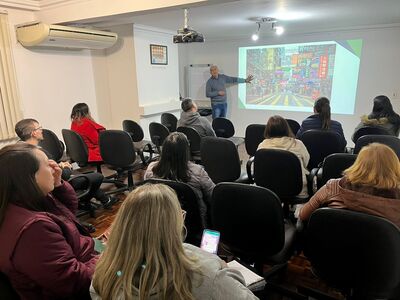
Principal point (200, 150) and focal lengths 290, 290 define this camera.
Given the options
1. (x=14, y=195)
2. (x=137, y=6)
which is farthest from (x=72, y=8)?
(x=14, y=195)

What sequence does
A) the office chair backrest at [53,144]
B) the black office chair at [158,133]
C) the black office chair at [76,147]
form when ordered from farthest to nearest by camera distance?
the black office chair at [158,133] → the office chair backrest at [53,144] → the black office chair at [76,147]

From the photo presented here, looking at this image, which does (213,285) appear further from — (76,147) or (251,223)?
(76,147)

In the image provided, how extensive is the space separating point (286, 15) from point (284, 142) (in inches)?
104

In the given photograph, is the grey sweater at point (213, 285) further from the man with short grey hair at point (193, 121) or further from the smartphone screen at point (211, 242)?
the man with short grey hair at point (193, 121)

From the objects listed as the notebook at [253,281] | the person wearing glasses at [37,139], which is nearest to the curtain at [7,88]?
the person wearing glasses at [37,139]

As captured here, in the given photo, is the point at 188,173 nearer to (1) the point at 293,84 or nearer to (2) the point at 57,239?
(2) the point at 57,239

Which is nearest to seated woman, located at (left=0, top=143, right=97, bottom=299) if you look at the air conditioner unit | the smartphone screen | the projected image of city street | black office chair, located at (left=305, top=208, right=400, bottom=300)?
the smartphone screen

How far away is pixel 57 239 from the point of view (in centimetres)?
110

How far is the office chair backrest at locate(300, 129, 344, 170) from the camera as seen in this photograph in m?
2.87

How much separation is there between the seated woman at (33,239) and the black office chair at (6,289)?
19 mm

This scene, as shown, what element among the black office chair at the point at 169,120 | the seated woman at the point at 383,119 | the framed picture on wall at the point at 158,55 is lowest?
the black office chair at the point at 169,120

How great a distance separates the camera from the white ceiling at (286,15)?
3541 mm

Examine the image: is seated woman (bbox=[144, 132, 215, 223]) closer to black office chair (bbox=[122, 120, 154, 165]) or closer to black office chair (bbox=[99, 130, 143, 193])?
black office chair (bbox=[99, 130, 143, 193])

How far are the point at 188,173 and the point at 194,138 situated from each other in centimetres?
182
